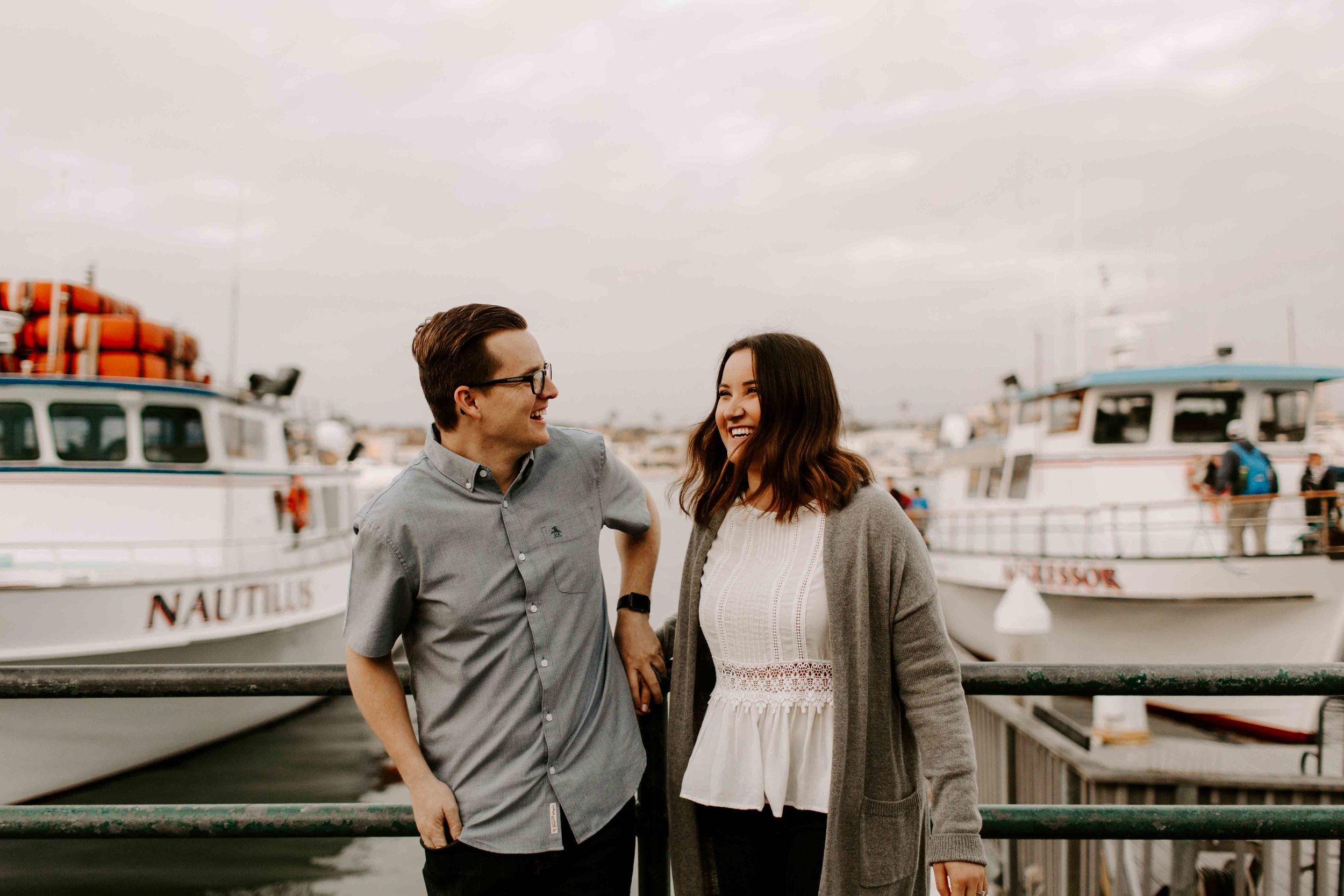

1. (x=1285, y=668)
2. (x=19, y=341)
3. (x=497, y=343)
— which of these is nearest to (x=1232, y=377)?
(x=1285, y=668)

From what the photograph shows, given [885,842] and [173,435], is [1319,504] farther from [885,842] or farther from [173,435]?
[173,435]

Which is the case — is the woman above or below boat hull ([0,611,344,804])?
above

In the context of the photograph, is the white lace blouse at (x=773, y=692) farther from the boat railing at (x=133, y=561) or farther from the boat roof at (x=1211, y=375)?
the boat roof at (x=1211, y=375)

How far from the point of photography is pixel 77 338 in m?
10.5

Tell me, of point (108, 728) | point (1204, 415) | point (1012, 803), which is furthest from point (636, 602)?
point (1204, 415)

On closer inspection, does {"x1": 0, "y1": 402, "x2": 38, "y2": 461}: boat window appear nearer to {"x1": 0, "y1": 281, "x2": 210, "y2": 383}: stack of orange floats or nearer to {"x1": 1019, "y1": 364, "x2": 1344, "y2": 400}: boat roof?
{"x1": 0, "y1": 281, "x2": 210, "y2": 383}: stack of orange floats

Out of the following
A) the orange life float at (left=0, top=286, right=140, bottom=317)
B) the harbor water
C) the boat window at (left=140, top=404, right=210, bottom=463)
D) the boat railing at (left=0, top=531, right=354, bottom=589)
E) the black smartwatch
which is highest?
the orange life float at (left=0, top=286, right=140, bottom=317)

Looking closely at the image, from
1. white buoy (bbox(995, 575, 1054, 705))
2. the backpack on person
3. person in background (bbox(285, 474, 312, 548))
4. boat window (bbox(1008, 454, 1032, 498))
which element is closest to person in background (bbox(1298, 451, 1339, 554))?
the backpack on person

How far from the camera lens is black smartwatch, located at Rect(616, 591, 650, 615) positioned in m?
1.98

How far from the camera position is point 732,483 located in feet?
6.46

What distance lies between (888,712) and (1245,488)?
1159 centimetres

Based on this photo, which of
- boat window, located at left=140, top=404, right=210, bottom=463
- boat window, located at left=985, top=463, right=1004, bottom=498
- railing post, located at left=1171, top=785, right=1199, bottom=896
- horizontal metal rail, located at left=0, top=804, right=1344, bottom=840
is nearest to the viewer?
horizontal metal rail, located at left=0, top=804, right=1344, bottom=840

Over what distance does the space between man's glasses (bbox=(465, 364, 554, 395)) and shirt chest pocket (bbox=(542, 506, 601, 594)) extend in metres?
0.27

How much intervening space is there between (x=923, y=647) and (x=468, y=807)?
2.96ft
